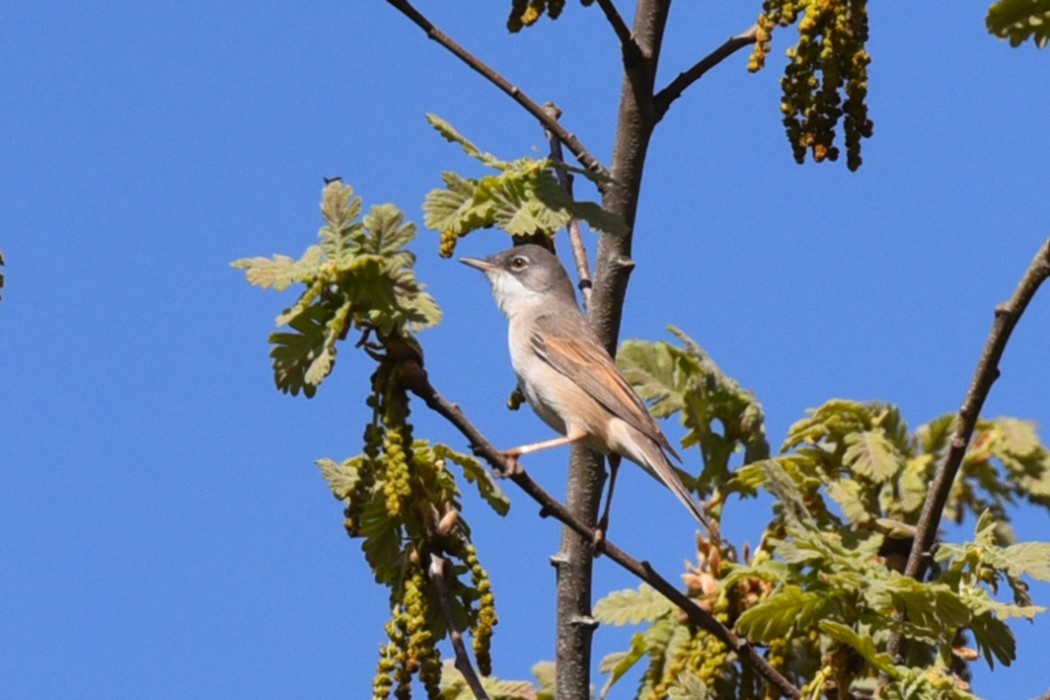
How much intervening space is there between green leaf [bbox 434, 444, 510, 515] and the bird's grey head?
A: 8.03ft

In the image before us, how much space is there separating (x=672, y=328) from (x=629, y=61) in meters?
1.27

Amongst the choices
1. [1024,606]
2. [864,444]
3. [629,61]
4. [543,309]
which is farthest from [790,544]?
[543,309]

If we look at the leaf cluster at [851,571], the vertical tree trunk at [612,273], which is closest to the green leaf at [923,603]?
the leaf cluster at [851,571]

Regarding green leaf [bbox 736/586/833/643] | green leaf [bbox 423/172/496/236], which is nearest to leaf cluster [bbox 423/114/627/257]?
green leaf [bbox 423/172/496/236]

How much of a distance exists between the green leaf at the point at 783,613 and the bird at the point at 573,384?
74cm

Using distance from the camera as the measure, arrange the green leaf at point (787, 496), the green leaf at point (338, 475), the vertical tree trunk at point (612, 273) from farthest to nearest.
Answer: the vertical tree trunk at point (612, 273) < the green leaf at point (787, 496) < the green leaf at point (338, 475)

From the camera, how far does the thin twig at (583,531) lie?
12.7 feet

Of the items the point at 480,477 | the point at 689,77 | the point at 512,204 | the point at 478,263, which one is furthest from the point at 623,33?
the point at 478,263

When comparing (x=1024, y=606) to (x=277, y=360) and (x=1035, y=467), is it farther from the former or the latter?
(x=277, y=360)

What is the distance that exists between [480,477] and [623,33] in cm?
144

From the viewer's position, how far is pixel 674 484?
5664 mm

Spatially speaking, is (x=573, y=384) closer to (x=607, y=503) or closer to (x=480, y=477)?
(x=607, y=503)

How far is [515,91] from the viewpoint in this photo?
509cm

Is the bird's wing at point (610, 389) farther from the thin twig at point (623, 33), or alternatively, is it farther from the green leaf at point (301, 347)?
the green leaf at point (301, 347)
